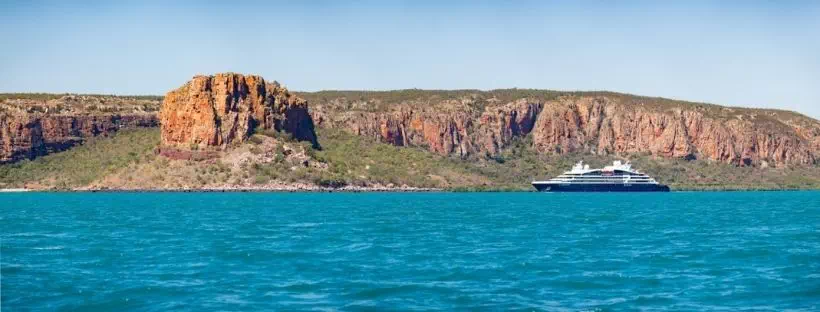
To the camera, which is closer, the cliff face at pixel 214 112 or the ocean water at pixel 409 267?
the ocean water at pixel 409 267

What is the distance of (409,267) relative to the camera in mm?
44375

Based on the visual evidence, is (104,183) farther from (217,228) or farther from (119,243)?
(119,243)

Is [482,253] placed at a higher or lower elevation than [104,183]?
higher

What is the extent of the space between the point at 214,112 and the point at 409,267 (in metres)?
152

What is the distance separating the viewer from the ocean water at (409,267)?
35.8 metres

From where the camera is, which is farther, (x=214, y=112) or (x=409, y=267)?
(x=214, y=112)

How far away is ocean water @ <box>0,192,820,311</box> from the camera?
35.8 metres

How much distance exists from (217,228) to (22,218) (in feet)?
64.4

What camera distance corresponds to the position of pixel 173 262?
4603 cm

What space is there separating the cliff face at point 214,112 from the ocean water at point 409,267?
120 metres

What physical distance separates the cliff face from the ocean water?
11996 centimetres

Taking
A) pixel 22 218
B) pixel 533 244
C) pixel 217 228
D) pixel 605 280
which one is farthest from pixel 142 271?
pixel 22 218

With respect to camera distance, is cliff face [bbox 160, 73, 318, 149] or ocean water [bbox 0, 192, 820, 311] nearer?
ocean water [bbox 0, 192, 820, 311]

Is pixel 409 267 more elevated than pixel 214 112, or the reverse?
pixel 409 267
